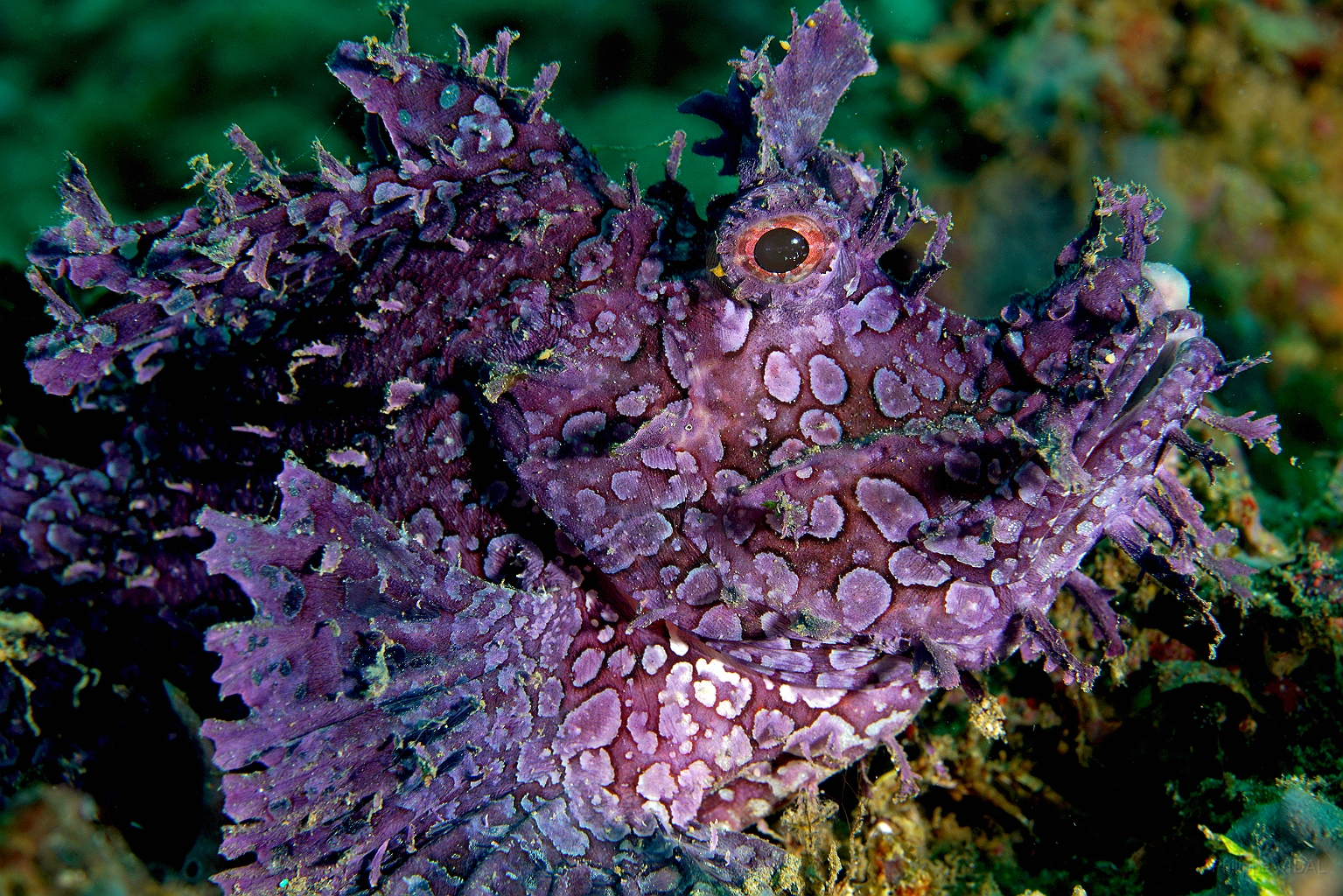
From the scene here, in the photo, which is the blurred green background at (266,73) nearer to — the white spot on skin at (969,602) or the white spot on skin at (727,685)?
the white spot on skin at (727,685)

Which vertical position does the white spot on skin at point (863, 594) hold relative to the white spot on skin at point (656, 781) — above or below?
above

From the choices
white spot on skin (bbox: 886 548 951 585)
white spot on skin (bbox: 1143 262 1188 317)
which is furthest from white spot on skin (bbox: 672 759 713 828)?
white spot on skin (bbox: 1143 262 1188 317)

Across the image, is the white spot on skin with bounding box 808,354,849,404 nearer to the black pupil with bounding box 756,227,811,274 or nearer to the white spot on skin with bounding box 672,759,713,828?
the black pupil with bounding box 756,227,811,274

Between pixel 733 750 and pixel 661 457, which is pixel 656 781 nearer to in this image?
pixel 733 750

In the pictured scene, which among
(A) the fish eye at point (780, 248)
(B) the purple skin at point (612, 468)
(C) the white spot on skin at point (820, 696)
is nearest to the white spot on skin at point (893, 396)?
(B) the purple skin at point (612, 468)

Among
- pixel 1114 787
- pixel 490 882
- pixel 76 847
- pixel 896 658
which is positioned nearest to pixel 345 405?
pixel 490 882

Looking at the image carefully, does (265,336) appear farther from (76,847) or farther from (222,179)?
(76,847)

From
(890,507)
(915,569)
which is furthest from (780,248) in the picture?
(915,569)

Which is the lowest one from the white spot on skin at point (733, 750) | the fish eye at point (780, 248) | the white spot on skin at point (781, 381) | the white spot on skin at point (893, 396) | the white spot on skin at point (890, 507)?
the white spot on skin at point (733, 750)
